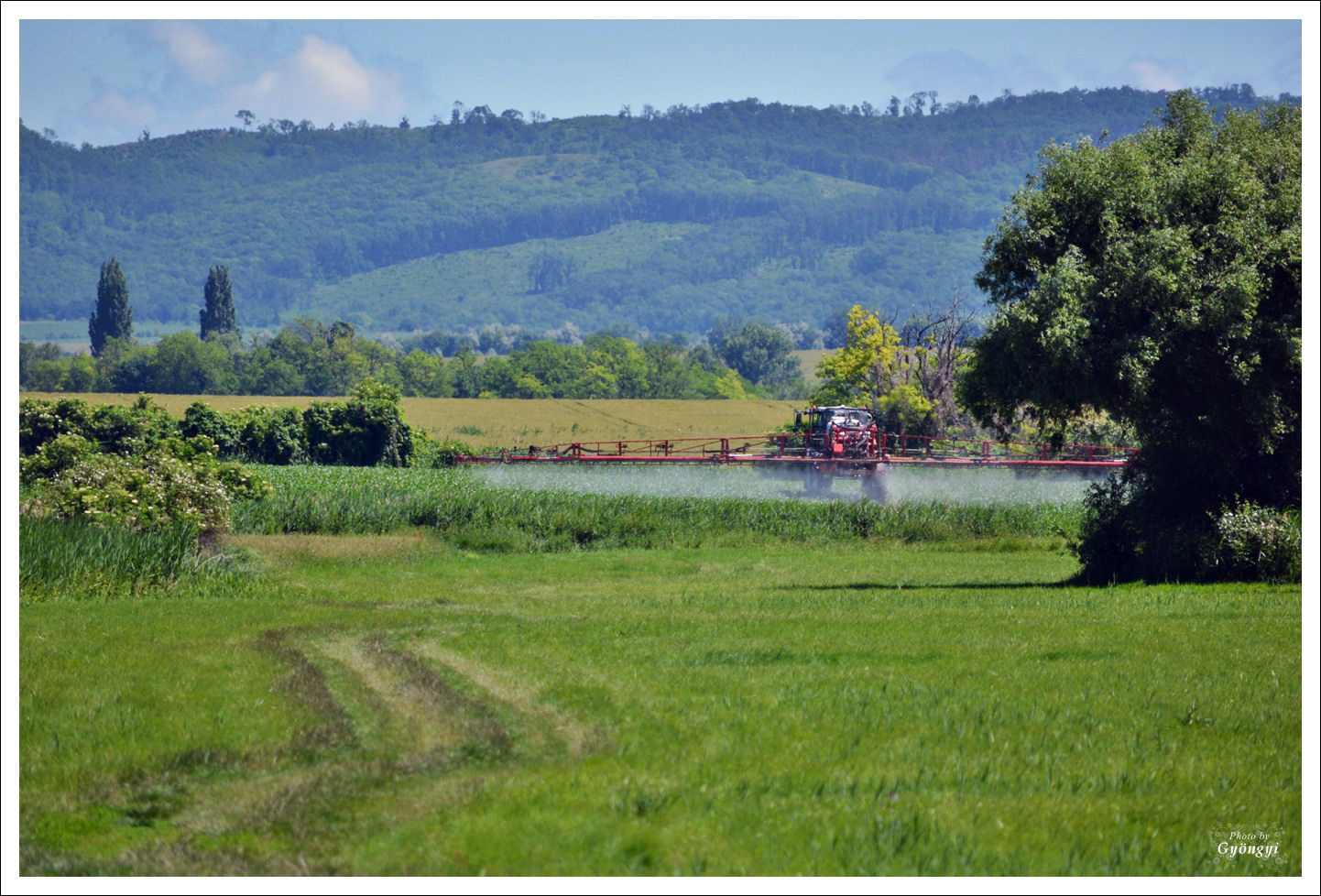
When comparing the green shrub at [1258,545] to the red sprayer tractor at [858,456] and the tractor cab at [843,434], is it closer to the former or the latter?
the red sprayer tractor at [858,456]

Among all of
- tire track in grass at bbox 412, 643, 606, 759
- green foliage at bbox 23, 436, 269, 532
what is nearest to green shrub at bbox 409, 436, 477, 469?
green foliage at bbox 23, 436, 269, 532

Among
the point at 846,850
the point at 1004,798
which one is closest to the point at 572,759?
the point at 846,850

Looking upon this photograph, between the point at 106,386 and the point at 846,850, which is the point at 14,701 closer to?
the point at 846,850

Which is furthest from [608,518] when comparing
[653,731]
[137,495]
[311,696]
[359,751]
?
[359,751]

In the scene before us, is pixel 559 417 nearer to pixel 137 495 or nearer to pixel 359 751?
pixel 137 495

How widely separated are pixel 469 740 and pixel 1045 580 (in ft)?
72.1

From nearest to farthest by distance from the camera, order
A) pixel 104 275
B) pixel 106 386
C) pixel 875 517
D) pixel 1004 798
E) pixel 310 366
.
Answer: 1. pixel 1004 798
2. pixel 875 517
3. pixel 106 386
4. pixel 310 366
5. pixel 104 275

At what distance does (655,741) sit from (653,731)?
360mm

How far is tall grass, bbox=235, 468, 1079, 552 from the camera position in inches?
1641

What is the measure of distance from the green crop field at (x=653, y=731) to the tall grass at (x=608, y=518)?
16.4 metres

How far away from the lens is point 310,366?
161750 millimetres

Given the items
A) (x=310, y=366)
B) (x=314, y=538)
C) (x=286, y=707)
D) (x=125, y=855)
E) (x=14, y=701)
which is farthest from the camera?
(x=310, y=366)

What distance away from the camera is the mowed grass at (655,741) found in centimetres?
949

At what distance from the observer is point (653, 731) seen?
40.2ft
